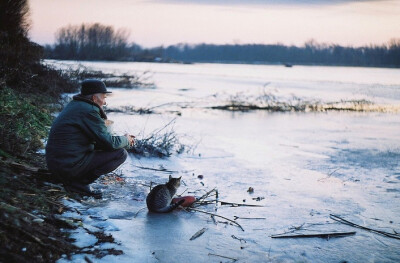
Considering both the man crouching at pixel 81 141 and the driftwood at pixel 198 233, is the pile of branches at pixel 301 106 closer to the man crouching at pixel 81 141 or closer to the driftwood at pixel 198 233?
the man crouching at pixel 81 141

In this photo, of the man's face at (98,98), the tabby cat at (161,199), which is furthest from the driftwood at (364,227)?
the man's face at (98,98)

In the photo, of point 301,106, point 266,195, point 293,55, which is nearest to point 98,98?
point 266,195

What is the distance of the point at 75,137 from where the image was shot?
4027 millimetres

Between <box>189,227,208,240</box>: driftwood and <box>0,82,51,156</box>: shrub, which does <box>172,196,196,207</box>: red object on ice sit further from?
<box>0,82,51,156</box>: shrub

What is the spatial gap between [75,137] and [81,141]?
0.30 ft

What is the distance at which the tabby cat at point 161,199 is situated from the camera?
4.16m

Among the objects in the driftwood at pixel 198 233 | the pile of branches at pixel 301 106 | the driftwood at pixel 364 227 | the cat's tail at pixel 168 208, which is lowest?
the driftwood at pixel 364 227

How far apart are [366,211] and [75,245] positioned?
372 centimetres

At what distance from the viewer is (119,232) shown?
358 cm

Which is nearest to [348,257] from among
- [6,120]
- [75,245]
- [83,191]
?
[75,245]

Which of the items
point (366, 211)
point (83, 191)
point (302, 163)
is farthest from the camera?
point (302, 163)

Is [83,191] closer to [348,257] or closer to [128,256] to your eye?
[128,256]

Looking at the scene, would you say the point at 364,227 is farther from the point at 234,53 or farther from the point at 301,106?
the point at 234,53

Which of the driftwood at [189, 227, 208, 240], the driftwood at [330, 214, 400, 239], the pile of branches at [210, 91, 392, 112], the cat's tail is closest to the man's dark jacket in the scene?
the cat's tail
